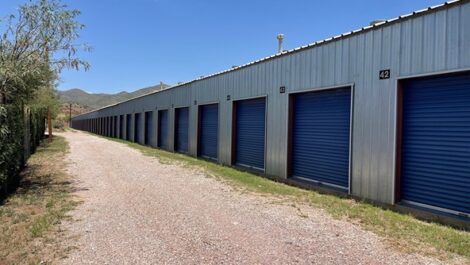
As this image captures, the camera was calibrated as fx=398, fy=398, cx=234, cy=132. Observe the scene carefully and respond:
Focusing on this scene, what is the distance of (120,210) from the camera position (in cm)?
755

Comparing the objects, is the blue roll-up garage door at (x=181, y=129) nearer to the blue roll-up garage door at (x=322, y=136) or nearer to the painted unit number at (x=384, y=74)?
the blue roll-up garage door at (x=322, y=136)

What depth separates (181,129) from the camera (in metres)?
22.6

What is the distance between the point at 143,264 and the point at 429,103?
243 inches

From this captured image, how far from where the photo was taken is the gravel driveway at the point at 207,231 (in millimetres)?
5023

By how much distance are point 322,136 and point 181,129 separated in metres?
13.0

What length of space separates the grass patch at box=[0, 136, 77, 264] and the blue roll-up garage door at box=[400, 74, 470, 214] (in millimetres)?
6551

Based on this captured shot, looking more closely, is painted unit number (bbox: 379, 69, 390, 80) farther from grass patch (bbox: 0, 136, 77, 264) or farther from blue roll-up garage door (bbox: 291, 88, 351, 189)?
grass patch (bbox: 0, 136, 77, 264)

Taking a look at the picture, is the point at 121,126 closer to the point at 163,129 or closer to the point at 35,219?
the point at 163,129

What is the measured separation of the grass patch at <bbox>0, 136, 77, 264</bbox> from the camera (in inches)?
200

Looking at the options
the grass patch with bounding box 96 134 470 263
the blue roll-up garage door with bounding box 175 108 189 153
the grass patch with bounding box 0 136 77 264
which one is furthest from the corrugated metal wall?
the blue roll-up garage door with bounding box 175 108 189 153

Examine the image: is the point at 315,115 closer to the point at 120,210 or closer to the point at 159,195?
the point at 159,195

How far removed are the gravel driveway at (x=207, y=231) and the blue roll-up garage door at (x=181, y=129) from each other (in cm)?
1182

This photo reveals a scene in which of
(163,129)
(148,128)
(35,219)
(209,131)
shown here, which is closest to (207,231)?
(35,219)

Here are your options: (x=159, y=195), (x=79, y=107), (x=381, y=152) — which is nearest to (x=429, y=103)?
(x=381, y=152)
